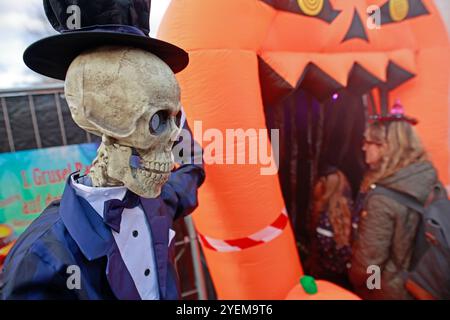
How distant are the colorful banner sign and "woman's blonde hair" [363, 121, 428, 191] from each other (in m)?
1.30

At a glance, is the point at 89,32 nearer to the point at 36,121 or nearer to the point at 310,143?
the point at 36,121

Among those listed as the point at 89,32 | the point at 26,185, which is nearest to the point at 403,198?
the point at 89,32

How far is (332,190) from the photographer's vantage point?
1.70 m

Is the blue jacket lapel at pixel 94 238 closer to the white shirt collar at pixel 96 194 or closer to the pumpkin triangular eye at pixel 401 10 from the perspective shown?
the white shirt collar at pixel 96 194

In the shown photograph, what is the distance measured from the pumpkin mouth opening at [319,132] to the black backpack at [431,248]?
54cm

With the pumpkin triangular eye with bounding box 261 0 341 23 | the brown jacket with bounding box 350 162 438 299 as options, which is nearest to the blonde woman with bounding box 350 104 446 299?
the brown jacket with bounding box 350 162 438 299

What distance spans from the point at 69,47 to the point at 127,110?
0.60ft

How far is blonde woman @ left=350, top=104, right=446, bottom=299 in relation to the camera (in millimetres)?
1308

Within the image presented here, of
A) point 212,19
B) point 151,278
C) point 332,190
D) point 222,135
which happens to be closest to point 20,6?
point 212,19

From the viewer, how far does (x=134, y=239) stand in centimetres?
69

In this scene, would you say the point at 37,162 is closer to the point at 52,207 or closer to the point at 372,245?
the point at 52,207

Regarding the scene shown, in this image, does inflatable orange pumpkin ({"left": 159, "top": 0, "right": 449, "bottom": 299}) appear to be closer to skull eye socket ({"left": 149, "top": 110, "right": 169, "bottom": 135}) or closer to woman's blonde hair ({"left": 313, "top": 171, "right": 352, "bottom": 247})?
woman's blonde hair ({"left": 313, "top": 171, "right": 352, "bottom": 247})
